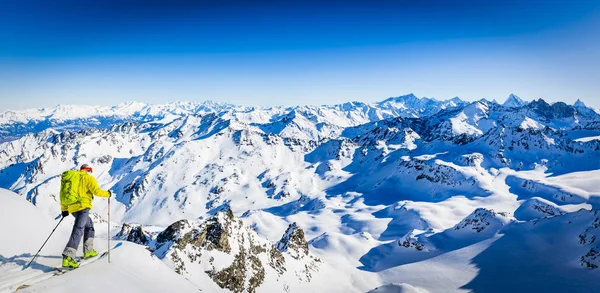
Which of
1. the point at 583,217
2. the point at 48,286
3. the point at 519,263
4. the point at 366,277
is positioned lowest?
the point at 366,277

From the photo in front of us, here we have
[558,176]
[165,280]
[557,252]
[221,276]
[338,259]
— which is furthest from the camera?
[558,176]

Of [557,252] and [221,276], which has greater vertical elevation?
[221,276]

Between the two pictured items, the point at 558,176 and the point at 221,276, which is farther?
the point at 558,176

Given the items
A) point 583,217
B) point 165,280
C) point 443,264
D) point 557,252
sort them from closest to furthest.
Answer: point 165,280 < point 557,252 < point 583,217 < point 443,264

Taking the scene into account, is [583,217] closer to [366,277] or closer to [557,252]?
[557,252]

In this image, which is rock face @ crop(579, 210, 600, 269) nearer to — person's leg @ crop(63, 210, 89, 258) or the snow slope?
the snow slope

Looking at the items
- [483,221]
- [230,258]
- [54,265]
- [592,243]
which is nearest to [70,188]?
[54,265]

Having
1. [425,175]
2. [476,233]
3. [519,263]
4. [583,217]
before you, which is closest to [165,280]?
[519,263]

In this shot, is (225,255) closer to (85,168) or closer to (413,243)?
(85,168)
